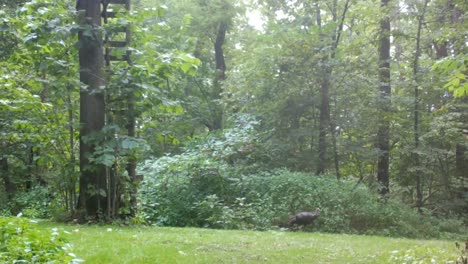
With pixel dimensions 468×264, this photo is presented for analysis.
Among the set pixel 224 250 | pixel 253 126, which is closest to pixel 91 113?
pixel 224 250

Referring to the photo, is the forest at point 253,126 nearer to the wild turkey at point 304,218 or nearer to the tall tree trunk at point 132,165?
the tall tree trunk at point 132,165

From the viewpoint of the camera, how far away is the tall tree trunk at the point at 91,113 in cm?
889

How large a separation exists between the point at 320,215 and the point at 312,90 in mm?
5064

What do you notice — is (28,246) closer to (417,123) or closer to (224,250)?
(224,250)

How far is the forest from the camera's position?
8820 mm

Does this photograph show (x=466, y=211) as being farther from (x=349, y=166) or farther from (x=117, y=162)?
(x=117, y=162)

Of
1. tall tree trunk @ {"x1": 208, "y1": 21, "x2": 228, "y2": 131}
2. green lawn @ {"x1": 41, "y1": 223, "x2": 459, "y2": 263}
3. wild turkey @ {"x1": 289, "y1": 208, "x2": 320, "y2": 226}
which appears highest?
tall tree trunk @ {"x1": 208, "y1": 21, "x2": 228, "y2": 131}

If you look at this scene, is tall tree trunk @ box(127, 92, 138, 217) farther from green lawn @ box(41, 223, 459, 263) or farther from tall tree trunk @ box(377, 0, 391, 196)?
tall tree trunk @ box(377, 0, 391, 196)

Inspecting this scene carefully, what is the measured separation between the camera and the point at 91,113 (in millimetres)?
8961

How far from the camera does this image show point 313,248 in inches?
285

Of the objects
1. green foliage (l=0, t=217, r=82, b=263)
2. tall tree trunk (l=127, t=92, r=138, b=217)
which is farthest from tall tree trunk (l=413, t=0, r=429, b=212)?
green foliage (l=0, t=217, r=82, b=263)

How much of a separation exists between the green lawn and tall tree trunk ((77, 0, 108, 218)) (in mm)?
874

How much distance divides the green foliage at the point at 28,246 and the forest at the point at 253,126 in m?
3.24

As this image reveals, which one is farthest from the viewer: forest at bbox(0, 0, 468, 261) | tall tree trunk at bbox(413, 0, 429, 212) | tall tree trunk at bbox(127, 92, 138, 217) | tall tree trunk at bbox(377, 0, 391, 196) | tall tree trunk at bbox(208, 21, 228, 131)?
tall tree trunk at bbox(208, 21, 228, 131)
